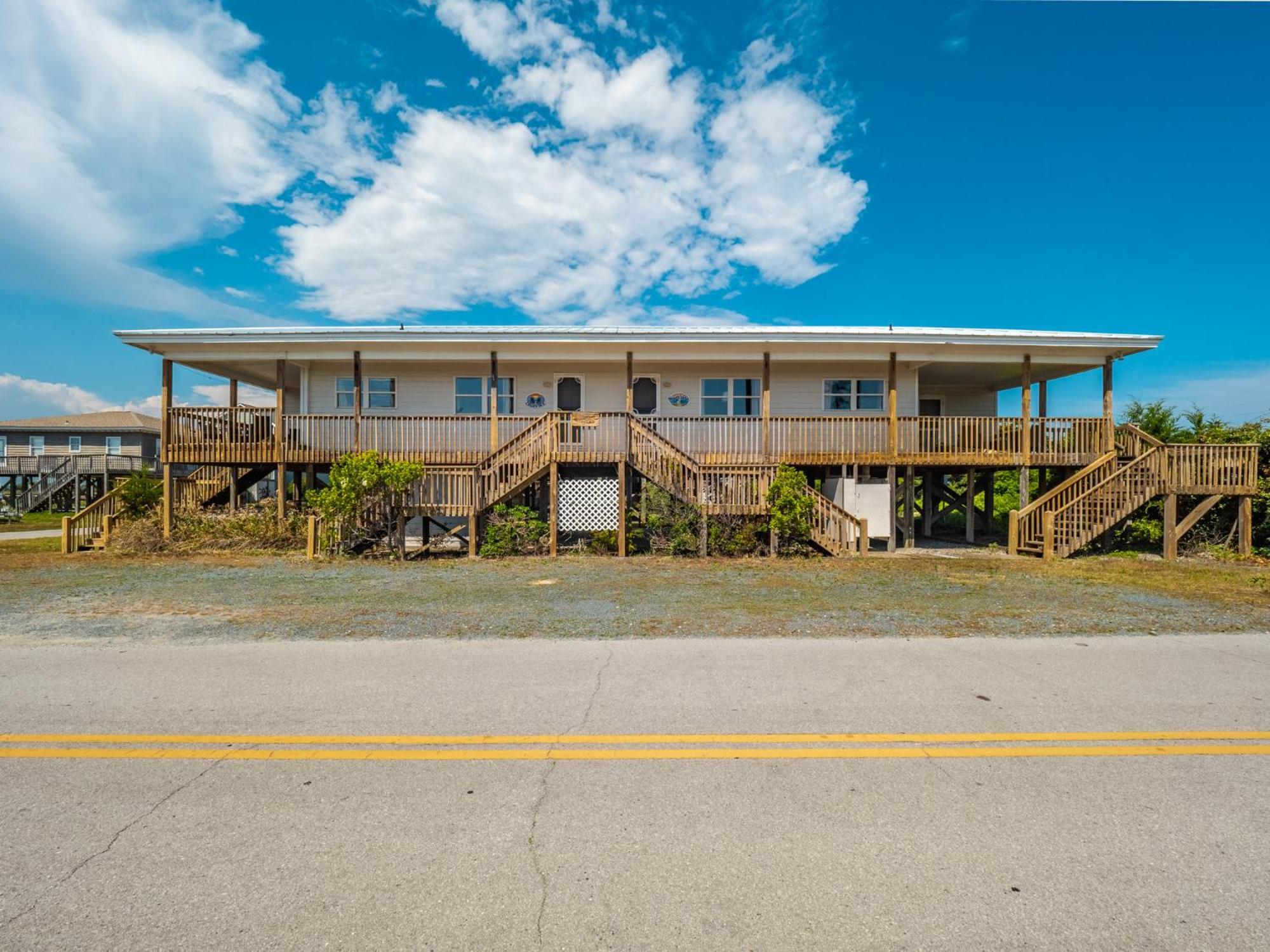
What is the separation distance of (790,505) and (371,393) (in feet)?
41.5

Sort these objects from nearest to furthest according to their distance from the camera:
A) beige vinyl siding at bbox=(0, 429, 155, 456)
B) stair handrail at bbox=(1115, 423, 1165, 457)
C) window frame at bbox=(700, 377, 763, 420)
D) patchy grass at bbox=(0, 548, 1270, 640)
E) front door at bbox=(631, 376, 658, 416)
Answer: patchy grass at bbox=(0, 548, 1270, 640) → stair handrail at bbox=(1115, 423, 1165, 457) → window frame at bbox=(700, 377, 763, 420) → front door at bbox=(631, 376, 658, 416) → beige vinyl siding at bbox=(0, 429, 155, 456)

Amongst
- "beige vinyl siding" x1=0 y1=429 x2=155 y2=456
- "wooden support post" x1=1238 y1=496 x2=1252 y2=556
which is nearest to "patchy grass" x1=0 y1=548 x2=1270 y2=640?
"wooden support post" x1=1238 y1=496 x2=1252 y2=556

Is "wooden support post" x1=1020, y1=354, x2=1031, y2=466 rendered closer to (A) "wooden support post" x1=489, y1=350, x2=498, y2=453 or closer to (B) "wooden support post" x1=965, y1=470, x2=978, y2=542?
(B) "wooden support post" x1=965, y1=470, x2=978, y2=542

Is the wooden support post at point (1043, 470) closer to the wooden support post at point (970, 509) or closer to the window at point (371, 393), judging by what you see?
the wooden support post at point (970, 509)

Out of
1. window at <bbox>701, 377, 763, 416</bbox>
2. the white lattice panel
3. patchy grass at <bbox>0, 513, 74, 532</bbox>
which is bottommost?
patchy grass at <bbox>0, 513, 74, 532</bbox>

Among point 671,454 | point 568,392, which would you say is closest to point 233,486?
point 568,392

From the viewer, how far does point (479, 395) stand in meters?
18.7

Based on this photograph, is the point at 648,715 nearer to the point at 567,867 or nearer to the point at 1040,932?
the point at 567,867

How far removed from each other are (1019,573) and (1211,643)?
5.69 m

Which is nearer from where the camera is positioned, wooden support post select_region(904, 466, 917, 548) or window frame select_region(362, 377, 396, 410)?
wooden support post select_region(904, 466, 917, 548)

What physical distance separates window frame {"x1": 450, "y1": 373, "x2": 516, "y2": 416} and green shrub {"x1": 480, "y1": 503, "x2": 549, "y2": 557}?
4.57 meters

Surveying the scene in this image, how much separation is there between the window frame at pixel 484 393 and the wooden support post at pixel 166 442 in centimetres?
714

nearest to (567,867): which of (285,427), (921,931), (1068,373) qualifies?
(921,931)

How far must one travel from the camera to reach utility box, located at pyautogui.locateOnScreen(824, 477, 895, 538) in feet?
54.4
